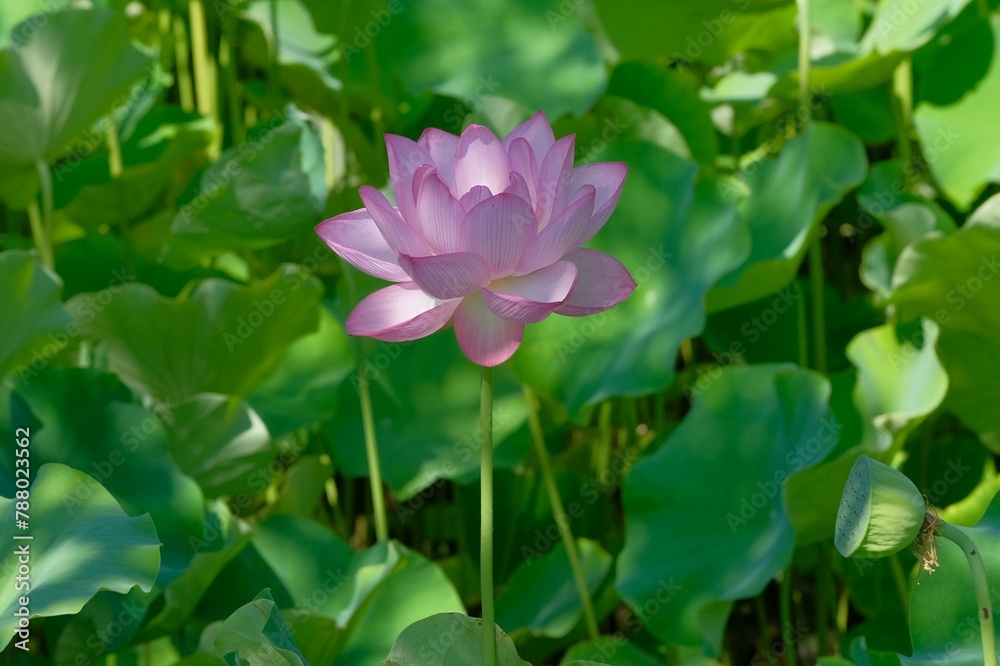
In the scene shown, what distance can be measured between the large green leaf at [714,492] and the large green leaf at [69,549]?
424mm

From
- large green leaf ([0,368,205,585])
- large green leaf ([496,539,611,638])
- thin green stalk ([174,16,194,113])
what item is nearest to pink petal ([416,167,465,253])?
large green leaf ([0,368,205,585])

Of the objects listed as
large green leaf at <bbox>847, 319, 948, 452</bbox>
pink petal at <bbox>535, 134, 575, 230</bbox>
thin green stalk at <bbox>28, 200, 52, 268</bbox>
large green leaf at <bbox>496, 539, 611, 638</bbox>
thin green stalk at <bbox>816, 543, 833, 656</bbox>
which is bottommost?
thin green stalk at <bbox>816, 543, 833, 656</bbox>

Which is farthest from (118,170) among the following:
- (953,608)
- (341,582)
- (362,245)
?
(953,608)

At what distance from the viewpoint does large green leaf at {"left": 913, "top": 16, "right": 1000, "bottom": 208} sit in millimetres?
1075

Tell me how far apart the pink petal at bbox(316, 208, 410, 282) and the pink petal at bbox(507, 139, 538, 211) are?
0.07 metres

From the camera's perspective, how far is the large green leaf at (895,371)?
87 cm

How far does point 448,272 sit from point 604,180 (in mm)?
106

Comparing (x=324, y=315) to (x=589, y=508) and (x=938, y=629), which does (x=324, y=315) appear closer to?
(x=589, y=508)

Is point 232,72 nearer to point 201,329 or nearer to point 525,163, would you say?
point 201,329

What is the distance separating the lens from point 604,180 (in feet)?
1.59

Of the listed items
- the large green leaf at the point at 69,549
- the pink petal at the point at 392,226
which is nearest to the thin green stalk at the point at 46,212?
the large green leaf at the point at 69,549

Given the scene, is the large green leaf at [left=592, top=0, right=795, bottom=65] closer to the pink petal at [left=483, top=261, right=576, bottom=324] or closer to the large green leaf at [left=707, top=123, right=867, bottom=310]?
the large green leaf at [left=707, top=123, right=867, bottom=310]

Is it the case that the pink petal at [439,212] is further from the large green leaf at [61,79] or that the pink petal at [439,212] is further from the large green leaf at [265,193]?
the large green leaf at [61,79]

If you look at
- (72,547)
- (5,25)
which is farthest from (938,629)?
(5,25)
